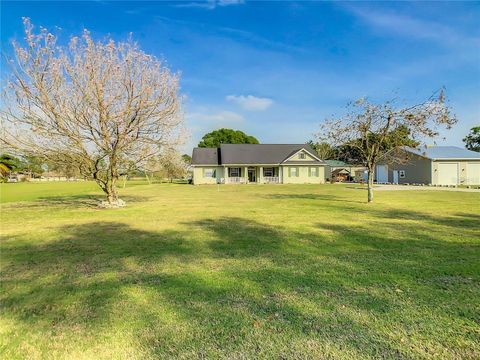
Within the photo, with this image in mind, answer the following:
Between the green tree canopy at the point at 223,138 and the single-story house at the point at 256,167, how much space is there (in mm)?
24297

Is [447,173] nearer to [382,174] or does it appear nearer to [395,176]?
[395,176]

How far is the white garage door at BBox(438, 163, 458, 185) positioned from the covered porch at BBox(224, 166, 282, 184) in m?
18.9

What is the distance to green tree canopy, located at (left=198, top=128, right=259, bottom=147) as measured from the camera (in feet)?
233

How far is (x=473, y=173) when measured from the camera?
35.9 m

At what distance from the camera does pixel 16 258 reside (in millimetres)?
6348

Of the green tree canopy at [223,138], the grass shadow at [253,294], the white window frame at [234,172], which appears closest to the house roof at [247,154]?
the white window frame at [234,172]

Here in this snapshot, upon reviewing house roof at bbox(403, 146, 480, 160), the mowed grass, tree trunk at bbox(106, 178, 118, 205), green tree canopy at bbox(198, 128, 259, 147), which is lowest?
the mowed grass

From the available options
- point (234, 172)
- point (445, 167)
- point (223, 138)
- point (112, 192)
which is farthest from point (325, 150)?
point (112, 192)

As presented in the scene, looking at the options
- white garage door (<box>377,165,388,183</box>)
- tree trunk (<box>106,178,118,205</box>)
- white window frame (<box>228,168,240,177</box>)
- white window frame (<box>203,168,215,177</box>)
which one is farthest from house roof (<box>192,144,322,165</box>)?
tree trunk (<box>106,178,118,205</box>)

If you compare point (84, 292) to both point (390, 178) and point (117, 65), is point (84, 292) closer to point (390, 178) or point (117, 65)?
point (117, 65)

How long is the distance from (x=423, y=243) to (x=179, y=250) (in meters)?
5.19

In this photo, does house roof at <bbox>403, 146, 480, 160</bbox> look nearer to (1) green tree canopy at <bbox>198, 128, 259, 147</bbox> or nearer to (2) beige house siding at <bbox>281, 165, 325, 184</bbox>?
(2) beige house siding at <bbox>281, 165, 325, 184</bbox>

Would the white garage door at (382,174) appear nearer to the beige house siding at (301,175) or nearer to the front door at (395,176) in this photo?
the front door at (395,176)

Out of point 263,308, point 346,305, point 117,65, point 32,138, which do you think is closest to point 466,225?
point 346,305
